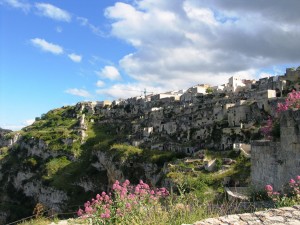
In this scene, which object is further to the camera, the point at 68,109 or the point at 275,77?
the point at 68,109

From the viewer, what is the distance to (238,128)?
44719 millimetres

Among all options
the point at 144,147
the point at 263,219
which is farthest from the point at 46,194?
the point at 263,219

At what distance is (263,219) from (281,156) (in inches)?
190

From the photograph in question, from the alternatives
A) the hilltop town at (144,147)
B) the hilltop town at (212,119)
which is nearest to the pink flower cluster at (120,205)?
the hilltop town at (144,147)

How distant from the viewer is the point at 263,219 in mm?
6633

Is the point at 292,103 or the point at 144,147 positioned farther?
the point at 144,147

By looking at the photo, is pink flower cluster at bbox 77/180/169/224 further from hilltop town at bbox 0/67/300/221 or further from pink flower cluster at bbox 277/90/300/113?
hilltop town at bbox 0/67/300/221

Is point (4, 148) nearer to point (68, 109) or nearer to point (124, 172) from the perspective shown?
point (68, 109)

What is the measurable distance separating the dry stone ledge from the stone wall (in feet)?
12.2

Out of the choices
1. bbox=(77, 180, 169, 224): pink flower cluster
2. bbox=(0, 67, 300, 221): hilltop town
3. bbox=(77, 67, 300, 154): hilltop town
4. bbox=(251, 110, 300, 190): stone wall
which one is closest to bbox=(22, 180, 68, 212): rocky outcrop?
bbox=(0, 67, 300, 221): hilltop town

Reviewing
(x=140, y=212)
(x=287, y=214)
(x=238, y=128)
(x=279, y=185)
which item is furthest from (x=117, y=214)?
(x=238, y=128)

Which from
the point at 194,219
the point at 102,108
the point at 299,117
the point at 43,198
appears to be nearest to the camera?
the point at 194,219

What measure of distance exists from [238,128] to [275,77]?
64.8 feet

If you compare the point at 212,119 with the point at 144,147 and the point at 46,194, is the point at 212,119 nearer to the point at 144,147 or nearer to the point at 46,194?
the point at 144,147
